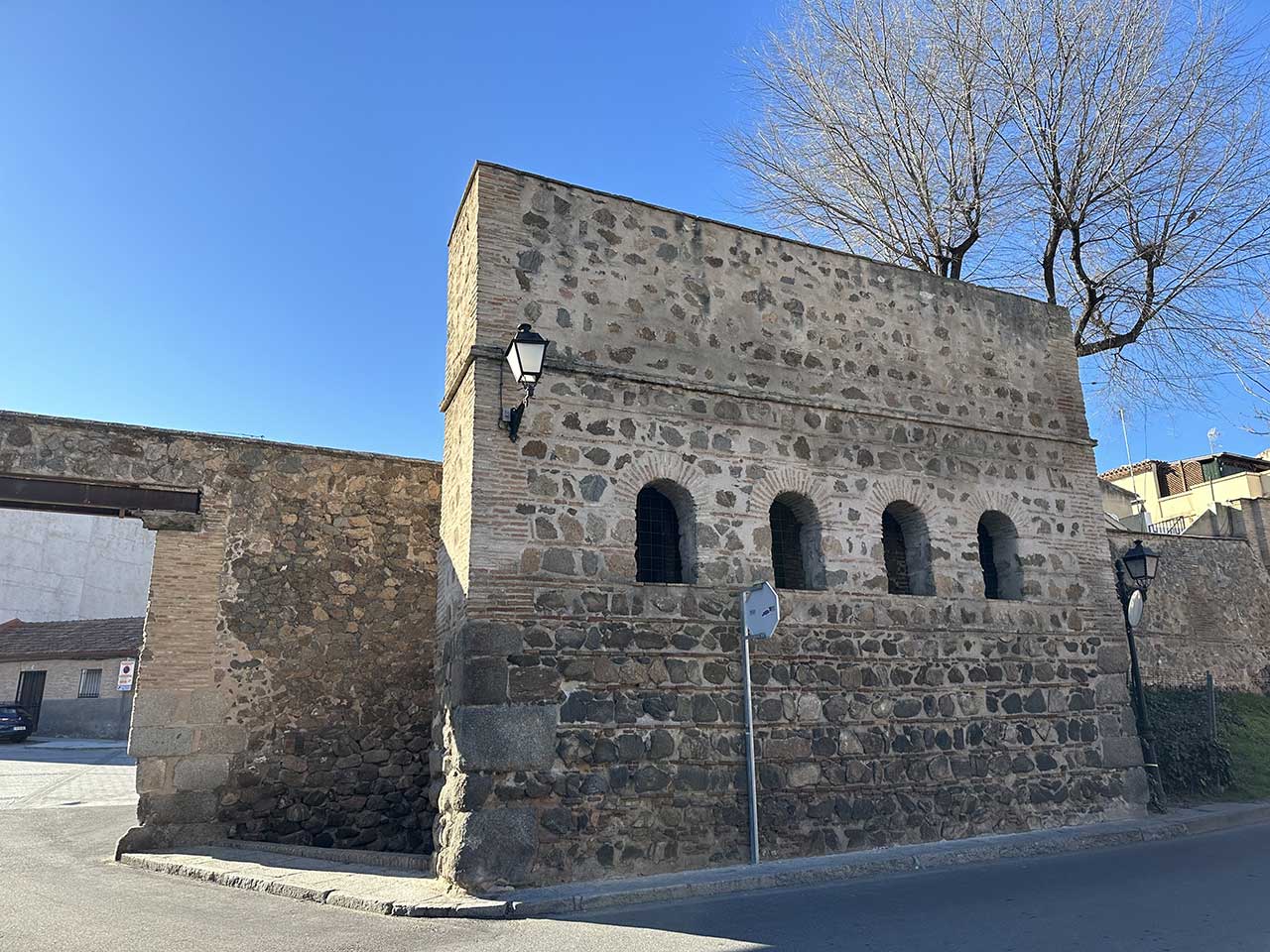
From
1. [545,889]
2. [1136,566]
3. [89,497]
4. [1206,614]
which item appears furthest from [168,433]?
[1206,614]

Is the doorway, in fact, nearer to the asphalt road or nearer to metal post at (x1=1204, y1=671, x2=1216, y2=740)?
the asphalt road

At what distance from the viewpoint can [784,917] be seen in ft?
20.3

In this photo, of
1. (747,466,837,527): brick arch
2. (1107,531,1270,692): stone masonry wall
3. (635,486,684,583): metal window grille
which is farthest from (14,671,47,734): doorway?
(1107,531,1270,692): stone masonry wall

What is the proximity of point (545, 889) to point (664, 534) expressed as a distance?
336 centimetres

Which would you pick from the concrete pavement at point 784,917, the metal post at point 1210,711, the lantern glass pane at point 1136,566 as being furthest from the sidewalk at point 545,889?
the metal post at point 1210,711

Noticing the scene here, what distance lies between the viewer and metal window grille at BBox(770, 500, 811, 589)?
30.5 feet

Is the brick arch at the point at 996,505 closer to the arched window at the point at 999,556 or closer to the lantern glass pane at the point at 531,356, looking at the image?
the arched window at the point at 999,556

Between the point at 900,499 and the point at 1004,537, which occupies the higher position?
the point at 900,499

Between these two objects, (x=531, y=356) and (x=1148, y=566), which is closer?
(x=531, y=356)

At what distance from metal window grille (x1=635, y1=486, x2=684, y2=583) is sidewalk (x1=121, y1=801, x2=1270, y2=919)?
8.69 feet

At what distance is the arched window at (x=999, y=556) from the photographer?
10.2m

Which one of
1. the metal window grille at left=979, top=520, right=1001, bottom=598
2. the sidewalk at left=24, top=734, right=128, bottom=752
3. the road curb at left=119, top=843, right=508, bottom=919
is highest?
the metal window grille at left=979, top=520, right=1001, bottom=598

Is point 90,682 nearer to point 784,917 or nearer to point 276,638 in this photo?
point 276,638

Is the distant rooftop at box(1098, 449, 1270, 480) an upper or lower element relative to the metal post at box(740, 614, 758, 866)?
upper
